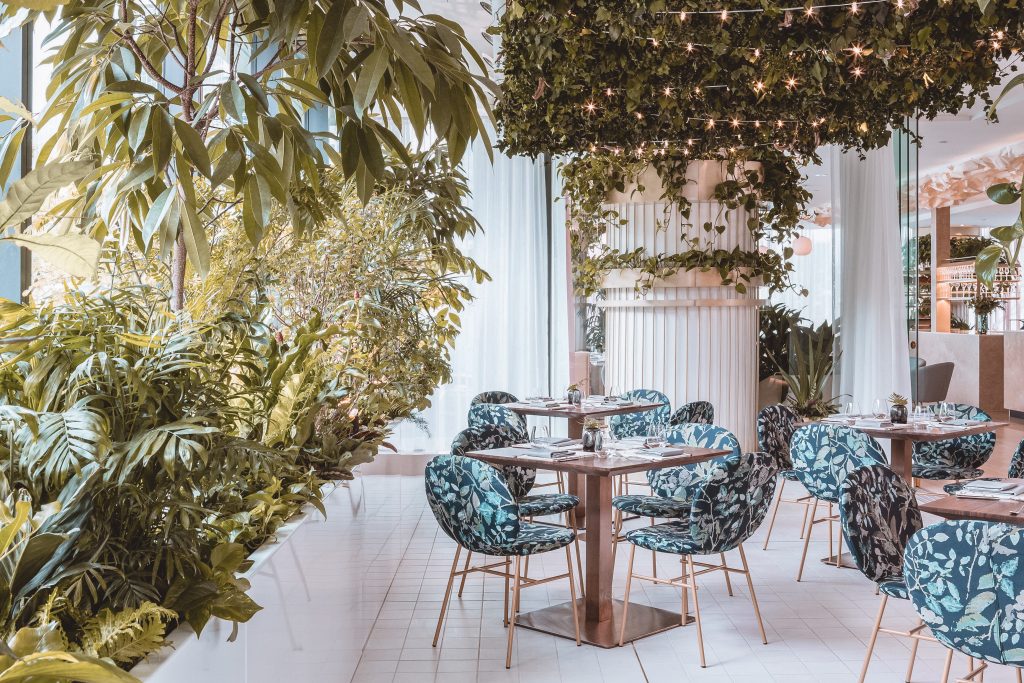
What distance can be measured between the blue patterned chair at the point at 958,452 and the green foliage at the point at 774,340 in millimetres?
3165

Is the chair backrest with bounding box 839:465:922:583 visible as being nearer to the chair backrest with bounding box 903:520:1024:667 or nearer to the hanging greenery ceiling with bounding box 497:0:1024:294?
the chair backrest with bounding box 903:520:1024:667

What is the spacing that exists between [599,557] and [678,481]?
122cm

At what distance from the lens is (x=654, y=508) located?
5.42 metres

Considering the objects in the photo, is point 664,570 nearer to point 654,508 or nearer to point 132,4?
point 654,508

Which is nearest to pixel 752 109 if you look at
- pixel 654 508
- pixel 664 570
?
pixel 654 508

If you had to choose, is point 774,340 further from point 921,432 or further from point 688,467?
point 688,467

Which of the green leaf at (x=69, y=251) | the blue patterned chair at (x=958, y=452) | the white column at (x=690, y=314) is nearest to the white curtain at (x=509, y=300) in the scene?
the white column at (x=690, y=314)

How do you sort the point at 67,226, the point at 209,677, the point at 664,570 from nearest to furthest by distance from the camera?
the point at 67,226 → the point at 209,677 → the point at 664,570

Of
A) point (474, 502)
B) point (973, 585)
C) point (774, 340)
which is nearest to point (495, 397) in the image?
point (474, 502)

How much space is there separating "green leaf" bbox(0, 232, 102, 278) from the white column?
718cm

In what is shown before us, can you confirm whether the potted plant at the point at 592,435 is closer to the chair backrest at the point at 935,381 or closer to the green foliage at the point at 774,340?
the green foliage at the point at 774,340

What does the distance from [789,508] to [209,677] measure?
21.5ft

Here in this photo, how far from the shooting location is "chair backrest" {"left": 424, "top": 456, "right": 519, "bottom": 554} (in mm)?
4324

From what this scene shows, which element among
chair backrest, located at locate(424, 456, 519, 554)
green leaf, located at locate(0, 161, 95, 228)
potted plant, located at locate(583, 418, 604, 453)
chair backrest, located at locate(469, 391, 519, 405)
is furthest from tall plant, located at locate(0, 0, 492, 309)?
chair backrest, located at locate(469, 391, 519, 405)
